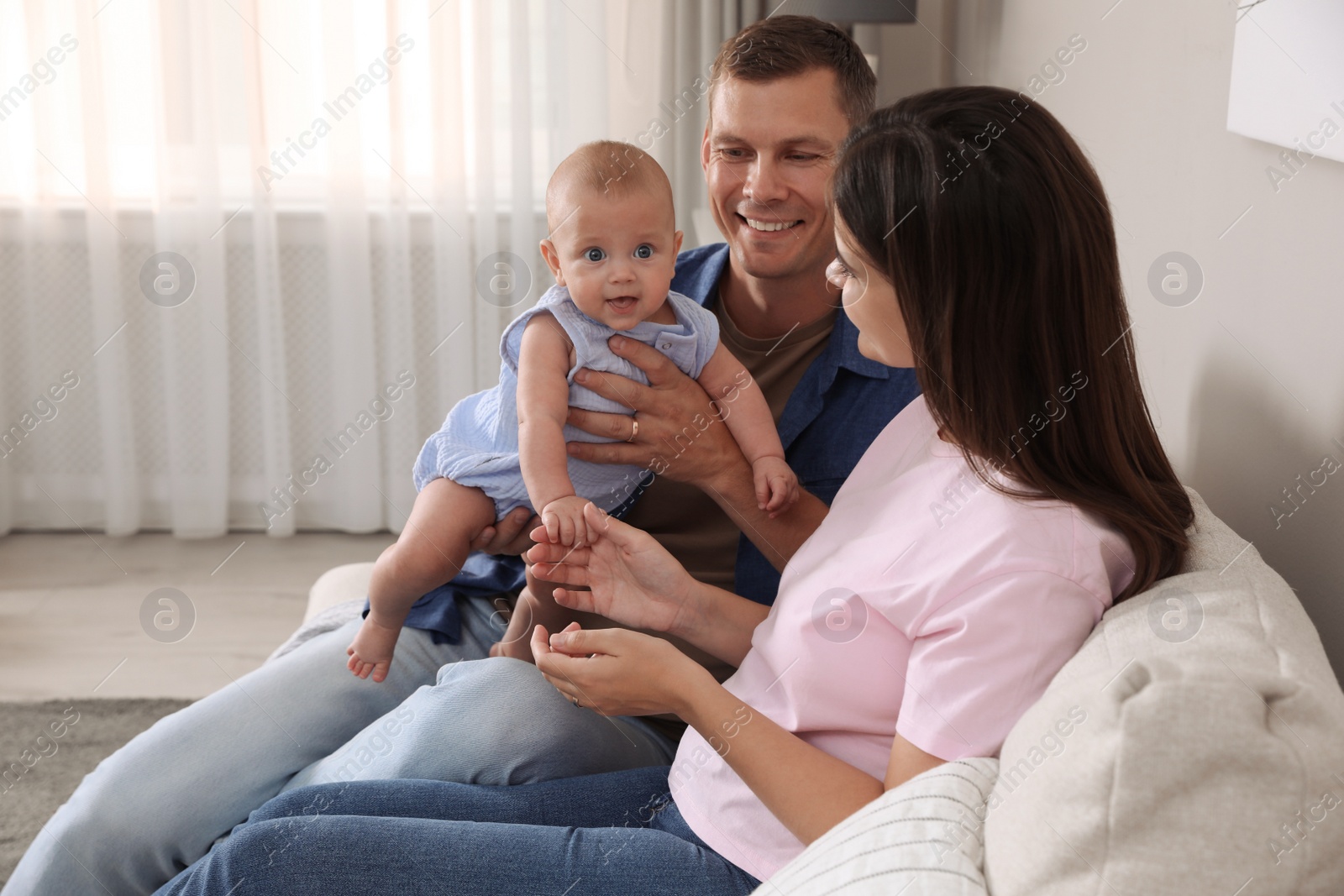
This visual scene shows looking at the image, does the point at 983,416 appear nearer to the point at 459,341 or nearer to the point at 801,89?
the point at 801,89

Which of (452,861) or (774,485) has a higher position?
(774,485)

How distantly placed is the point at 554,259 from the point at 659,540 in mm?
443

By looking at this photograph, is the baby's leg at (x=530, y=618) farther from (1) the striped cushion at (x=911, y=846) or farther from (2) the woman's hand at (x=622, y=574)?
(1) the striped cushion at (x=911, y=846)

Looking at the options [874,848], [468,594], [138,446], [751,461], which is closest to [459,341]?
[138,446]

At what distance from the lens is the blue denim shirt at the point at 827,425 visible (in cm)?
156

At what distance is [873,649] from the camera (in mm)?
1026

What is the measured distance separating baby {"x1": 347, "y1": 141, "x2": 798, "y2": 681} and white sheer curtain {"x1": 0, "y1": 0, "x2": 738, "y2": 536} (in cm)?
177

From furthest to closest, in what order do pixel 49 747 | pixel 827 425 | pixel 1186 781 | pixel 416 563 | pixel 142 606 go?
pixel 142 606 → pixel 49 747 → pixel 827 425 → pixel 416 563 → pixel 1186 781

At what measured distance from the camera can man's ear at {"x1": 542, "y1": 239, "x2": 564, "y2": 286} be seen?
1494mm

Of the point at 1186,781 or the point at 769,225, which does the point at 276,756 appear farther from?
the point at 1186,781

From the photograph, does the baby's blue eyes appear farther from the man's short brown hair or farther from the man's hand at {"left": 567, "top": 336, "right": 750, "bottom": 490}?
the man's short brown hair

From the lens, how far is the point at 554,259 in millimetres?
1533

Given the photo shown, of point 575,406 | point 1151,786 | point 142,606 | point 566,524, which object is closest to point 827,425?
point 575,406

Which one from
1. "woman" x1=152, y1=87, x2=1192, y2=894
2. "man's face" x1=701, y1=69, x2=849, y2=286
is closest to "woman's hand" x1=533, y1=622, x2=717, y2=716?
"woman" x1=152, y1=87, x2=1192, y2=894
